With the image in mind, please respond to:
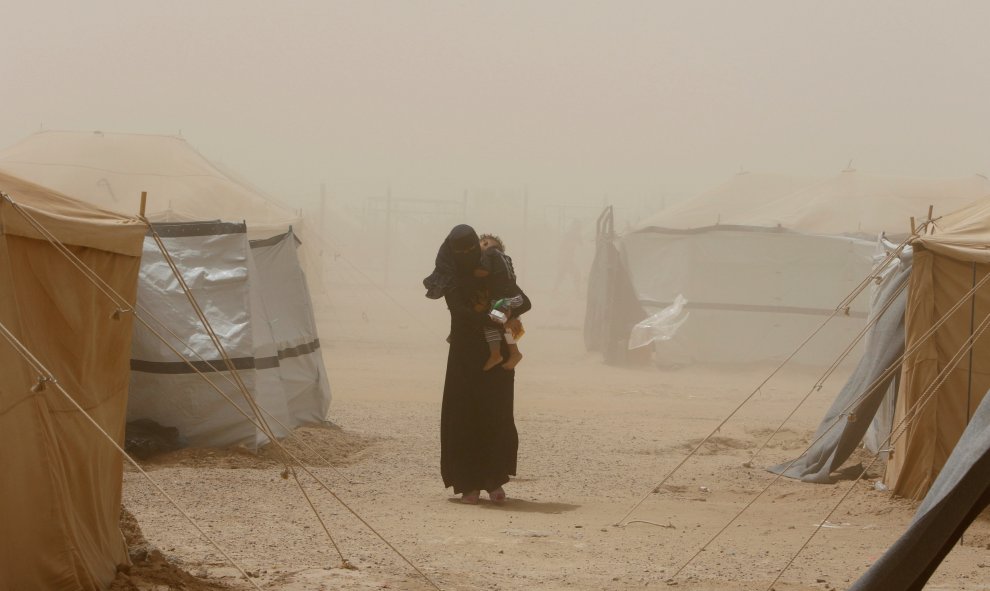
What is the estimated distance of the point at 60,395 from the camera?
4.58m

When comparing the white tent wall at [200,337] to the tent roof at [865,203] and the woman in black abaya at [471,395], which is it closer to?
the woman in black abaya at [471,395]

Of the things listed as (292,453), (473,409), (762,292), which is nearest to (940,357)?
(473,409)

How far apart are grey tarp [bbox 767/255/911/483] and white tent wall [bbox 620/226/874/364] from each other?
34.2ft

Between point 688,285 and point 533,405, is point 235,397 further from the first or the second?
point 688,285

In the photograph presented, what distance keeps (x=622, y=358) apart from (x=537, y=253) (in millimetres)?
44704

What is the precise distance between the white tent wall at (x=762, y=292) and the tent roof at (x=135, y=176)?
7004mm

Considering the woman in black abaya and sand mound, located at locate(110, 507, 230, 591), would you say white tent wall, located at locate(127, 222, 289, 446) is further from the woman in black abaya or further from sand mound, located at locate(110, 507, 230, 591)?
sand mound, located at locate(110, 507, 230, 591)

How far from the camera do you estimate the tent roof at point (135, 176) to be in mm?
20625

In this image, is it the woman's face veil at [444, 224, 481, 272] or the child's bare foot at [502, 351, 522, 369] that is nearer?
the woman's face veil at [444, 224, 481, 272]

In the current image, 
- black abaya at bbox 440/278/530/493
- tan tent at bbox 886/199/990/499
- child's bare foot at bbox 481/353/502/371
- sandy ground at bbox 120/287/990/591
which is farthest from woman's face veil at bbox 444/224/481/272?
tan tent at bbox 886/199/990/499

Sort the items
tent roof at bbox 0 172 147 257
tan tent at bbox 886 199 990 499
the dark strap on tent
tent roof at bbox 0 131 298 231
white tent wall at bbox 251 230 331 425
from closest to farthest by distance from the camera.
→ tent roof at bbox 0 172 147 257, tan tent at bbox 886 199 990 499, the dark strap on tent, white tent wall at bbox 251 230 331 425, tent roof at bbox 0 131 298 231

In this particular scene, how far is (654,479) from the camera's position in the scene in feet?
30.0

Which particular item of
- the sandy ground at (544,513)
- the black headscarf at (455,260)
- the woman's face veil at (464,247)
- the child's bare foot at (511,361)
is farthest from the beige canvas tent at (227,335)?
the child's bare foot at (511,361)

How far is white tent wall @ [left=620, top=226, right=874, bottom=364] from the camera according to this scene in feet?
A: 64.5
